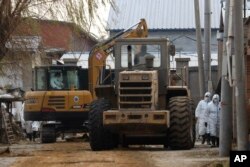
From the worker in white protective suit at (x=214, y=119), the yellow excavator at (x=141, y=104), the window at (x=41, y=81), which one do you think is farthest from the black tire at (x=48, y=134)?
the worker in white protective suit at (x=214, y=119)

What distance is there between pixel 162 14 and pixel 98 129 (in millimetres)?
39675

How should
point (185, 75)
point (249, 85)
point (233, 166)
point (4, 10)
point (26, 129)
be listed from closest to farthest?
point (233, 166) < point (4, 10) < point (249, 85) < point (185, 75) < point (26, 129)

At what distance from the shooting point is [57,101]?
98.8 feet

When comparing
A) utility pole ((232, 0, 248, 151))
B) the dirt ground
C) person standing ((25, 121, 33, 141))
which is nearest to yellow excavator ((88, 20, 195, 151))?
the dirt ground

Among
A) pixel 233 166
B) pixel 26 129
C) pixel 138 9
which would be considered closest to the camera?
pixel 233 166

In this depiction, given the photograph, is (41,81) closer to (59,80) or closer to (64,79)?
(59,80)

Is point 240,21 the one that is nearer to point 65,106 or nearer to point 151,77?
point 151,77

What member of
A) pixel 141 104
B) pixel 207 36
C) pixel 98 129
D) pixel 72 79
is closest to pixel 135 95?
pixel 141 104

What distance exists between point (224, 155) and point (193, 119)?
354 cm

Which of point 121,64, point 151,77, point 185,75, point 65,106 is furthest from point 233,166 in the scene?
point 65,106

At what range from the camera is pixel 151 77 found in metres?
21.2

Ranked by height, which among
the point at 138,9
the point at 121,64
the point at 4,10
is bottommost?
the point at 121,64

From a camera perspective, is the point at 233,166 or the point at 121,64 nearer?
the point at 233,166

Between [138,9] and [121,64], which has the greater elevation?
[138,9]
